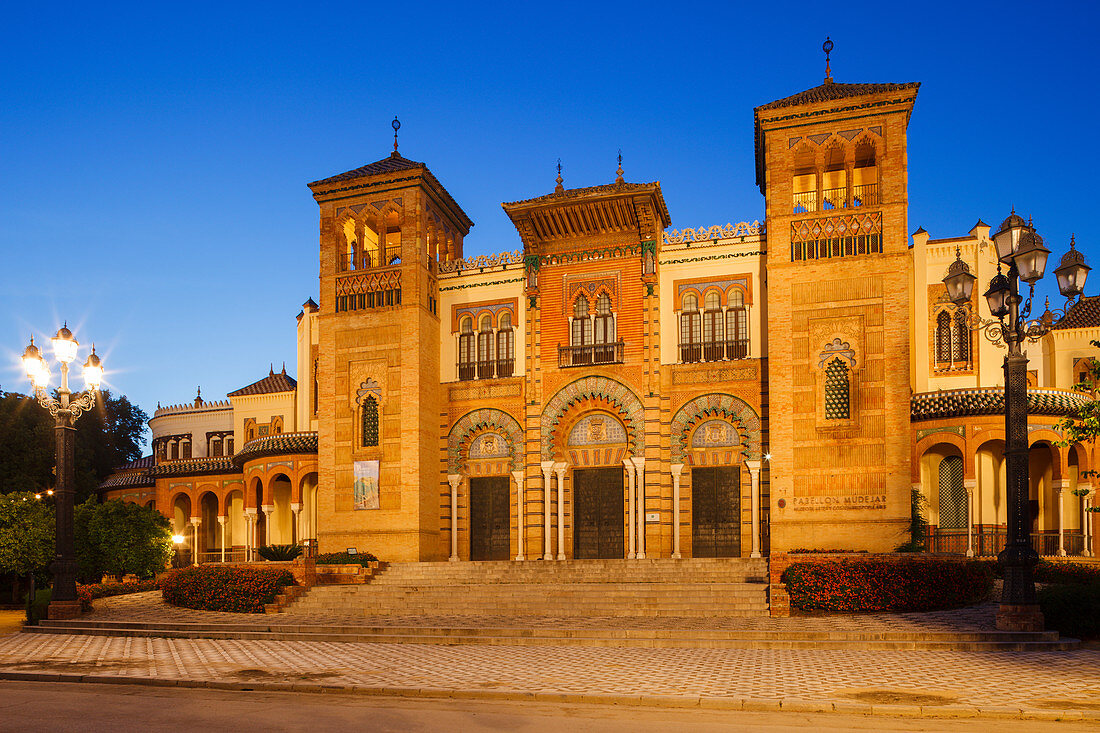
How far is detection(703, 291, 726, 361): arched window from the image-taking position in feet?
83.0

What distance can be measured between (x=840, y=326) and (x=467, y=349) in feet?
34.9

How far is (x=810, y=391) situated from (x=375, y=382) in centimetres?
1197

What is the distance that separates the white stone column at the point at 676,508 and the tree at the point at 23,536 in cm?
1568

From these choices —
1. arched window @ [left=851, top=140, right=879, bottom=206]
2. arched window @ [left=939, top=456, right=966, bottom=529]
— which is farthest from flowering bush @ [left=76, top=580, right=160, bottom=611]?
arched window @ [left=939, top=456, right=966, bottom=529]

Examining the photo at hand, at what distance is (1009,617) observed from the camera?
45.3 ft

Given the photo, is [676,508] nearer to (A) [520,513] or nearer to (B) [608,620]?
(A) [520,513]

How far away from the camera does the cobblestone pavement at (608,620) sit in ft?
50.6

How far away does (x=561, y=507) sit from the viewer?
2564 cm

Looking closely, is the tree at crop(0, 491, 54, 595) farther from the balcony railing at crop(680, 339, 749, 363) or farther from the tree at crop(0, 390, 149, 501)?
the balcony railing at crop(680, 339, 749, 363)

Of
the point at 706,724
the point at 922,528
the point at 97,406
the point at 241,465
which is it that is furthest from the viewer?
the point at 97,406

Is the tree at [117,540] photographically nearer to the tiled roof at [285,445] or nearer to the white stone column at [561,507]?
the tiled roof at [285,445]

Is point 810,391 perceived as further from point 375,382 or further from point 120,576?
point 120,576

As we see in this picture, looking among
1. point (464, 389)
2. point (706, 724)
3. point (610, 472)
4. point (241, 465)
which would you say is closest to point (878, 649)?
point (706, 724)

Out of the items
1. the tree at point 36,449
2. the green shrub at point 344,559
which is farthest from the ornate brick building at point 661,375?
the tree at point 36,449
